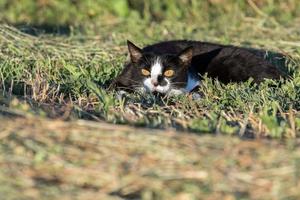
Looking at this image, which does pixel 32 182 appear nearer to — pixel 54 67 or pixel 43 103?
pixel 43 103

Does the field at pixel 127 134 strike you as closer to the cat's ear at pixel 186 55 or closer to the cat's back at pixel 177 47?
the cat's ear at pixel 186 55

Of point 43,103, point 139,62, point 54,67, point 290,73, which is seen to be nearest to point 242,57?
point 290,73

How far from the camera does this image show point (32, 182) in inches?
142

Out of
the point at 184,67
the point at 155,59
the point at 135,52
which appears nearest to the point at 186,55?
the point at 184,67

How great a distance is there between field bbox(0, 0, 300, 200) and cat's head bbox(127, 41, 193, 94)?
0.22 m

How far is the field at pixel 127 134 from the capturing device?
357 cm

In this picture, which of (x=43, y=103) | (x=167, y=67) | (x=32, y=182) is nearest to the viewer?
(x=32, y=182)

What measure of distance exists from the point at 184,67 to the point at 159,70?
0.25 meters

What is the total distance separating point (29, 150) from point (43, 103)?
122 centimetres

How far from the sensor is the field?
3568 millimetres

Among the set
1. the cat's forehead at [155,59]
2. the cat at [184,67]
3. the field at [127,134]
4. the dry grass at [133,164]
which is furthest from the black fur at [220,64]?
the dry grass at [133,164]

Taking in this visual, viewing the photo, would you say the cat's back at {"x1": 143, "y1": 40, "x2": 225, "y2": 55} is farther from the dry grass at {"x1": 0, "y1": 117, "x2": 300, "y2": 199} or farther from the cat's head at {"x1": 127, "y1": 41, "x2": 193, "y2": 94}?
the dry grass at {"x1": 0, "y1": 117, "x2": 300, "y2": 199}

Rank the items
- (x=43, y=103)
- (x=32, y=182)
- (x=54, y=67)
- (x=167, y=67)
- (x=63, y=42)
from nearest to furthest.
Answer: (x=32, y=182) → (x=43, y=103) → (x=167, y=67) → (x=54, y=67) → (x=63, y=42)

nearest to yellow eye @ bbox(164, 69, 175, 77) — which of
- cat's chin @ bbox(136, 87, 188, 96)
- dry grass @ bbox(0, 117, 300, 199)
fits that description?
cat's chin @ bbox(136, 87, 188, 96)
